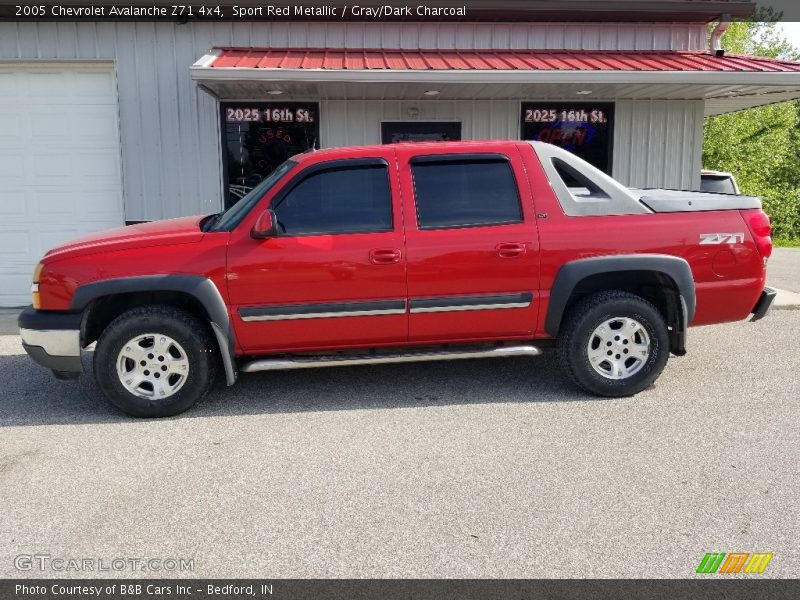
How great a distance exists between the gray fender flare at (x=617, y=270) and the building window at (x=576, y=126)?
200 inches

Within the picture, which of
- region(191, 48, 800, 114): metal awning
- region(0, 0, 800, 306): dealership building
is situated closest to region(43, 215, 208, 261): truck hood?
region(191, 48, 800, 114): metal awning

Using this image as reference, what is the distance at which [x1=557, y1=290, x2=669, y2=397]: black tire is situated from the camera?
505 cm

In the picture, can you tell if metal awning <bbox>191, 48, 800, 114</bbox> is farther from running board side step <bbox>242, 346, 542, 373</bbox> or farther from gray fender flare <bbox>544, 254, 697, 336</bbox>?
running board side step <bbox>242, 346, 542, 373</bbox>

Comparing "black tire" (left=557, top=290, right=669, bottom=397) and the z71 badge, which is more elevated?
the z71 badge

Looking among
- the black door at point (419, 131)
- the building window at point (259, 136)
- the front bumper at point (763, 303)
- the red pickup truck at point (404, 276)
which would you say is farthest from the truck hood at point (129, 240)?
the black door at point (419, 131)

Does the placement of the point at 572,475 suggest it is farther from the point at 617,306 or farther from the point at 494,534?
the point at 617,306

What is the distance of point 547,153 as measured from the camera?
17.0ft

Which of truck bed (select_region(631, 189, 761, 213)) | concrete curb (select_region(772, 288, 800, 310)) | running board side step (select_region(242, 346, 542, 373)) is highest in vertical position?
truck bed (select_region(631, 189, 761, 213))

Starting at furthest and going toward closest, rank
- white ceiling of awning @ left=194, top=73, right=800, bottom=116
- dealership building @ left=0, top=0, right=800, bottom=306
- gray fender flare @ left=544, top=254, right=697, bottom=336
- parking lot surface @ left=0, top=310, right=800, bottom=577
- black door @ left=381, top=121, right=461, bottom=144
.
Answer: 1. black door @ left=381, top=121, right=461, bottom=144
2. dealership building @ left=0, top=0, right=800, bottom=306
3. white ceiling of awning @ left=194, top=73, right=800, bottom=116
4. gray fender flare @ left=544, top=254, right=697, bottom=336
5. parking lot surface @ left=0, top=310, right=800, bottom=577

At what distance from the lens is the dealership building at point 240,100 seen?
8.90 meters

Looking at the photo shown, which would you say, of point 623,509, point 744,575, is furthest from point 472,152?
point 744,575

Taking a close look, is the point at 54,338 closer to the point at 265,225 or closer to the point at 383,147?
the point at 265,225

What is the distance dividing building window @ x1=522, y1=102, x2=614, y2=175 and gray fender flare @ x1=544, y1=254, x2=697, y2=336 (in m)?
5.08

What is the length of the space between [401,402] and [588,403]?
4.55 ft
